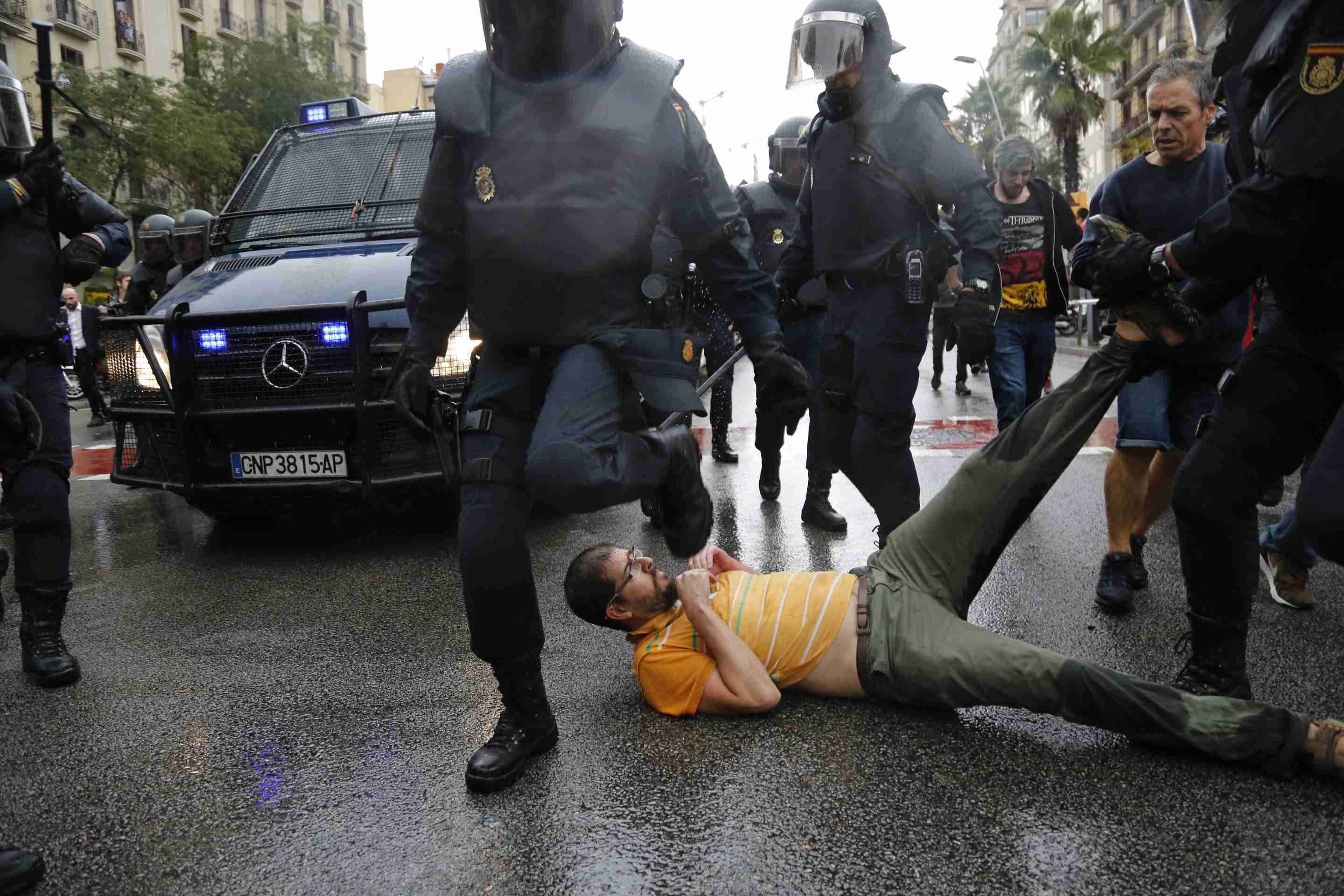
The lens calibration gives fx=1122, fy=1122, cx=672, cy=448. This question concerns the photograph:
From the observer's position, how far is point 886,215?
418 centimetres

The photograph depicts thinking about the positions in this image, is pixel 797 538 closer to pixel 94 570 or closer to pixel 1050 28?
pixel 94 570

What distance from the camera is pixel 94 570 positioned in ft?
17.9

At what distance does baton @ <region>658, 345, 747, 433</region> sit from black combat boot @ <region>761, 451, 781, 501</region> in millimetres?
1730

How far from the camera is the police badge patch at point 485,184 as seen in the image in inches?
107

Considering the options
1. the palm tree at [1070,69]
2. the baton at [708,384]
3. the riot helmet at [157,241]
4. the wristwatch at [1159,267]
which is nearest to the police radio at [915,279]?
the baton at [708,384]

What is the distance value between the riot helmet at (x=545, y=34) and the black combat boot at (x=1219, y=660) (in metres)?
2.10

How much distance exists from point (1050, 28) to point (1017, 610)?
37820mm

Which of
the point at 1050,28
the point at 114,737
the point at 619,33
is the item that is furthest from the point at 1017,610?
the point at 1050,28

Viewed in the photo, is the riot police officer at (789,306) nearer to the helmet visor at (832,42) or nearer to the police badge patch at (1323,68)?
the helmet visor at (832,42)

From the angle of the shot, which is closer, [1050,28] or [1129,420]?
[1129,420]

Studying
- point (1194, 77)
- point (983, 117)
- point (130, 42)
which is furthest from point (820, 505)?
point (983, 117)

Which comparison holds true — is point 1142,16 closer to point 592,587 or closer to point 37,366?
point 37,366

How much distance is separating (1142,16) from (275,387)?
63199mm

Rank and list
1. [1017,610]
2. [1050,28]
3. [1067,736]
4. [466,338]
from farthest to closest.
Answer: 1. [1050,28]
2. [466,338]
3. [1017,610]
4. [1067,736]
